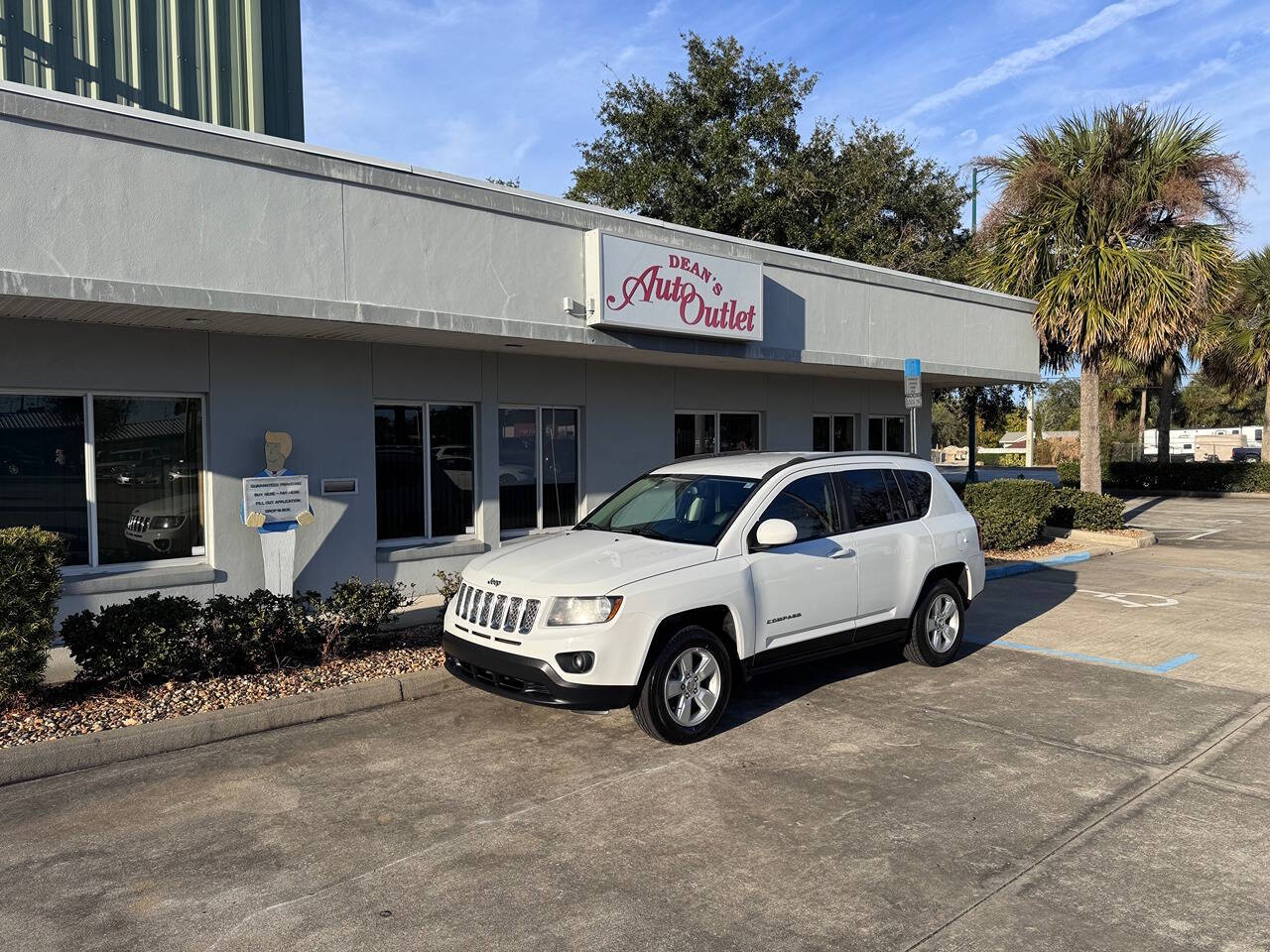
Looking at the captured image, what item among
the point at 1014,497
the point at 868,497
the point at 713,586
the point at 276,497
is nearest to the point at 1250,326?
the point at 1014,497

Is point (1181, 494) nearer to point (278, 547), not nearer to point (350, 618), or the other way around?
point (278, 547)

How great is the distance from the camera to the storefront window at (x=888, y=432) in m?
17.2

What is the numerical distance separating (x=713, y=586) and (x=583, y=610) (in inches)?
34.6

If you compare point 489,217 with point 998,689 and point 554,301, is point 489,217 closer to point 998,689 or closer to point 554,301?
point 554,301

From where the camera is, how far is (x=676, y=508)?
267 inches

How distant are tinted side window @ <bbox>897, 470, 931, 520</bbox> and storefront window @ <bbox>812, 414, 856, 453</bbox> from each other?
7790 mm

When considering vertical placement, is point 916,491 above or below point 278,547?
above

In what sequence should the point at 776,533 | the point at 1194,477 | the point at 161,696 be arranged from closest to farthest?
the point at 776,533
the point at 161,696
the point at 1194,477

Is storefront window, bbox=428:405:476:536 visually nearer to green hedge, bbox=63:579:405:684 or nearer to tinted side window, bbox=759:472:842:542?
green hedge, bbox=63:579:405:684

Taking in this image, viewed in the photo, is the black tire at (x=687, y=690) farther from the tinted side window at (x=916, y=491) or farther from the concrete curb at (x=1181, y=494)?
the concrete curb at (x=1181, y=494)

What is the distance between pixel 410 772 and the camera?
17.6ft

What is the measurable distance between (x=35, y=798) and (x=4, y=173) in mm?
4384

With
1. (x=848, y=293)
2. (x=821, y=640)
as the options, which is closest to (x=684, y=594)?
(x=821, y=640)

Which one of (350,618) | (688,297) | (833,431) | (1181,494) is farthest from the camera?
(1181,494)
